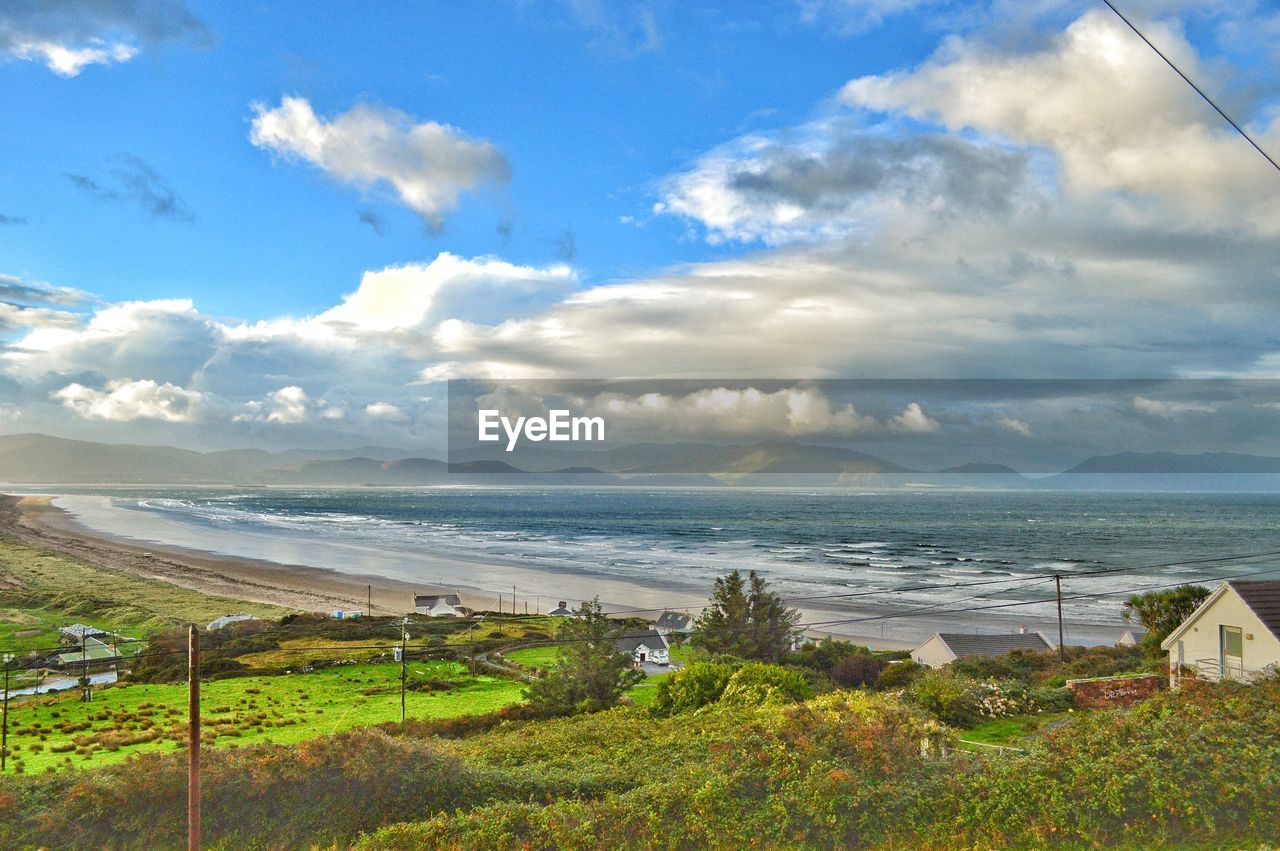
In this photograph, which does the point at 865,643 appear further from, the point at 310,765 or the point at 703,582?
the point at 310,765

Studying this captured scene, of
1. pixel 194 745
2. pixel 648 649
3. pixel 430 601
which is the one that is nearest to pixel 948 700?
pixel 194 745

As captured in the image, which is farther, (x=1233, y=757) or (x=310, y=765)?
(x=310, y=765)

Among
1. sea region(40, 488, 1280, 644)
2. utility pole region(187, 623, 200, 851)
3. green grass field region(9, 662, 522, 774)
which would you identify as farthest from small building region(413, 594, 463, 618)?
utility pole region(187, 623, 200, 851)

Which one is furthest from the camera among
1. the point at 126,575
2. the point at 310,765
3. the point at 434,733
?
the point at 126,575

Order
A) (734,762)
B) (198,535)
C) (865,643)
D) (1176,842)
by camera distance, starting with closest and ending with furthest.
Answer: (1176,842), (734,762), (865,643), (198,535)

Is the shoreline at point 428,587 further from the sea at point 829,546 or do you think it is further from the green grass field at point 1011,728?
the green grass field at point 1011,728

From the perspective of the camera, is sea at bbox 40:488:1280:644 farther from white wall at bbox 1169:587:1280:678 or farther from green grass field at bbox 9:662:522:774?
green grass field at bbox 9:662:522:774

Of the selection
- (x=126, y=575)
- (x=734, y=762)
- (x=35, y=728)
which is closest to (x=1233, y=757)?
(x=734, y=762)
